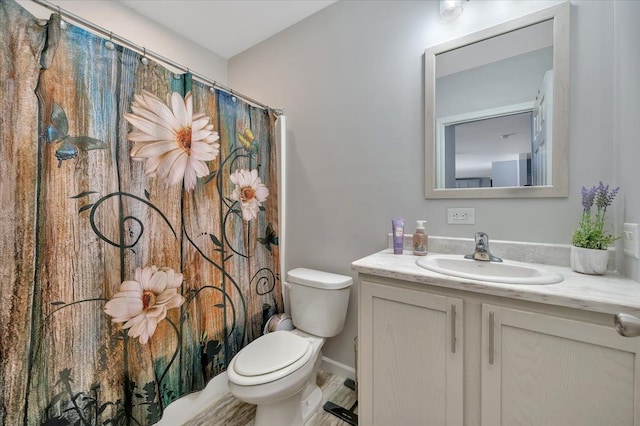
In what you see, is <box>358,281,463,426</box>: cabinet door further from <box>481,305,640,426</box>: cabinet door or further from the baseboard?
the baseboard

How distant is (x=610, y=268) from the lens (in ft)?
3.31

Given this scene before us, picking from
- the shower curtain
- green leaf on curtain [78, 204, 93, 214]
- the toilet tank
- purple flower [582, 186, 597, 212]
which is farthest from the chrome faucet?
green leaf on curtain [78, 204, 93, 214]

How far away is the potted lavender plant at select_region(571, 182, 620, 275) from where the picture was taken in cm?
95

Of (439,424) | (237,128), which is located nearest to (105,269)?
(237,128)

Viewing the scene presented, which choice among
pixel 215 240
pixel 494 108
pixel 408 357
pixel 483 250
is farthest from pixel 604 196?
pixel 215 240

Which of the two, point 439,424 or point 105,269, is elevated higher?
point 105,269

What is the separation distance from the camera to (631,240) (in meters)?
0.90

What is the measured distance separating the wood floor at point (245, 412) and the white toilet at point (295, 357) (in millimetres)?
68

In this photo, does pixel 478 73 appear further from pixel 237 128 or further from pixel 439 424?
pixel 439 424

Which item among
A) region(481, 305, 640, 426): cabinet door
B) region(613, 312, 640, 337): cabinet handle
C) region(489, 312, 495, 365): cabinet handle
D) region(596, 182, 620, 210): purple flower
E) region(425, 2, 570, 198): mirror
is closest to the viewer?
region(613, 312, 640, 337): cabinet handle

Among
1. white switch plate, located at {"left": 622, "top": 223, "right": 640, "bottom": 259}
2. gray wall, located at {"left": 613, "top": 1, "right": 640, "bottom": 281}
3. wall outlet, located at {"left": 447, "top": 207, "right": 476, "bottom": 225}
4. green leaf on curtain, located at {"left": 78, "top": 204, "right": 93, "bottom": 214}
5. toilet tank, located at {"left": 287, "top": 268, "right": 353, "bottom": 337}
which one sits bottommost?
toilet tank, located at {"left": 287, "top": 268, "right": 353, "bottom": 337}

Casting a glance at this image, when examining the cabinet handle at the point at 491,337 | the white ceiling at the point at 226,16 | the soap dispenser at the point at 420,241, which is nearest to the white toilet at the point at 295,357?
the soap dispenser at the point at 420,241

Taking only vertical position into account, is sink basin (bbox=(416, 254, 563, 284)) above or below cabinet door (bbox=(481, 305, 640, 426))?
above

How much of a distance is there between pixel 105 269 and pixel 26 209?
1.11 feet
